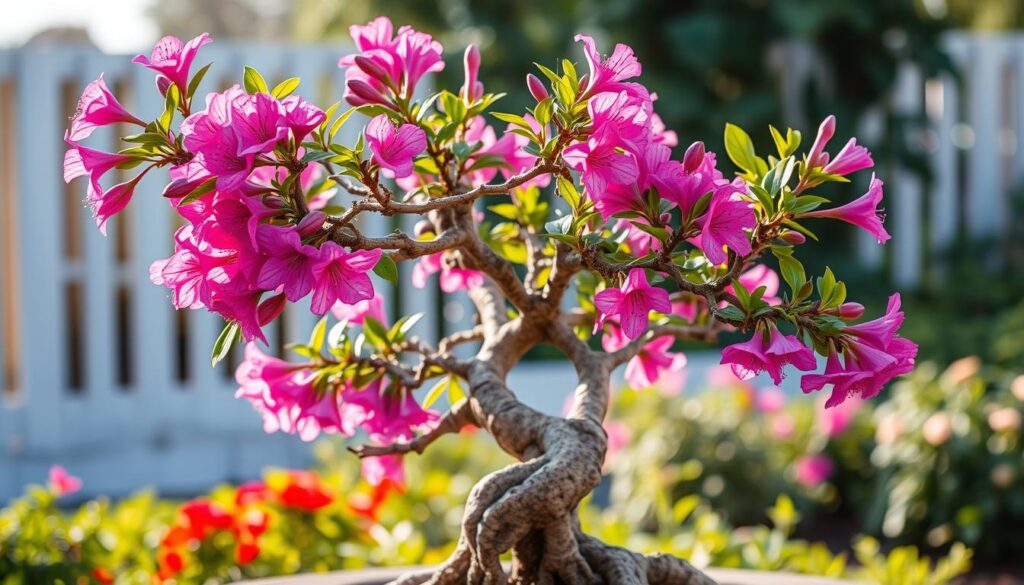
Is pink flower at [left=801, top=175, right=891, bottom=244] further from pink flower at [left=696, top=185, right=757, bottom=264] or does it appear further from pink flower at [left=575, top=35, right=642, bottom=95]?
pink flower at [left=575, top=35, right=642, bottom=95]

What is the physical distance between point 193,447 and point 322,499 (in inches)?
125

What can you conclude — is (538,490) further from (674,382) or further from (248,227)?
(674,382)

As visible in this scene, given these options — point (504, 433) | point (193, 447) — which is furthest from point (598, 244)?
point (193, 447)

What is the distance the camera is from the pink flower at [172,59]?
1.16m

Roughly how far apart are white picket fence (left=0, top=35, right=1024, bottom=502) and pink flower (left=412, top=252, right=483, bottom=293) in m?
3.90

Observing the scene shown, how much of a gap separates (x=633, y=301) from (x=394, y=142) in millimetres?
274

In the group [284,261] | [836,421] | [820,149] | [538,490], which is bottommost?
[836,421]

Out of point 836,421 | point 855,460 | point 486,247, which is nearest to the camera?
point 486,247

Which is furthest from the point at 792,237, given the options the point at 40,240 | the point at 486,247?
the point at 40,240

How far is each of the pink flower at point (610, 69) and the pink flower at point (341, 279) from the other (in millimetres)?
280

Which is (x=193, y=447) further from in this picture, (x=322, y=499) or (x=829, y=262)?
(x=829, y=262)

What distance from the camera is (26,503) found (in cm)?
233

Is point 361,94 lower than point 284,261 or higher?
higher

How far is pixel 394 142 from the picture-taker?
1.13 m
